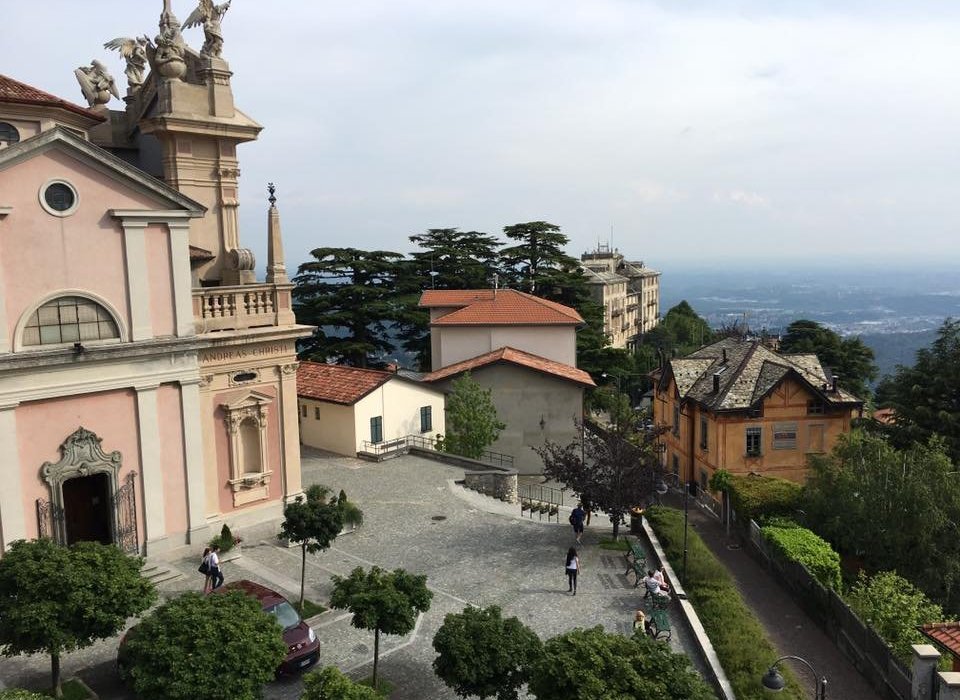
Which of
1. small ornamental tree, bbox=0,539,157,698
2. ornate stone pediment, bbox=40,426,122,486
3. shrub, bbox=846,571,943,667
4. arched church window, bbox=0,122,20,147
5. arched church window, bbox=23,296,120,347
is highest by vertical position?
arched church window, bbox=0,122,20,147

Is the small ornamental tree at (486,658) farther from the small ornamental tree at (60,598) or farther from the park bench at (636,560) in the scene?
the park bench at (636,560)

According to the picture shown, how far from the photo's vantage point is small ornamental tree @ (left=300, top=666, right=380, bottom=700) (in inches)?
404

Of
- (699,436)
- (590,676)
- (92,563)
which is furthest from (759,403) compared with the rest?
(92,563)

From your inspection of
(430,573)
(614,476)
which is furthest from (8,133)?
(614,476)

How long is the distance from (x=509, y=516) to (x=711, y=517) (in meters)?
10.4

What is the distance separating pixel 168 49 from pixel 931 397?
3522 centimetres

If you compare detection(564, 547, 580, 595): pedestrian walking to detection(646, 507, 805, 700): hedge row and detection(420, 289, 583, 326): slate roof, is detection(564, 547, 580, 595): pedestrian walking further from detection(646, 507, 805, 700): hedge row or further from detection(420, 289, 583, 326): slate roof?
detection(420, 289, 583, 326): slate roof

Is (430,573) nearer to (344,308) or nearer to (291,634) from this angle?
(291,634)

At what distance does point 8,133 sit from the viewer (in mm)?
21031

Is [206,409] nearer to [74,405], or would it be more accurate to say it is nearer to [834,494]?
[74,405]

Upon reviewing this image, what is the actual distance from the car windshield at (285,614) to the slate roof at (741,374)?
24999 mm

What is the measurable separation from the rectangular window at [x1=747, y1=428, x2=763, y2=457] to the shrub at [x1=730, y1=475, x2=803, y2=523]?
7.52m

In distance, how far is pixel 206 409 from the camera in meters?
20.9

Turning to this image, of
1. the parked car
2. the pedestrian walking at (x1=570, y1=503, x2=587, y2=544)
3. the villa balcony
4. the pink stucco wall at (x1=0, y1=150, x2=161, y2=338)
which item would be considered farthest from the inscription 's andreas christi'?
the pedestrian walking at (x1=570, y1=503, x2=587, y2=544)
